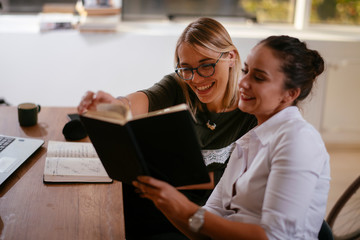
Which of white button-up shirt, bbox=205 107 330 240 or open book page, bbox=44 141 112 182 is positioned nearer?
white button-up shirt, bbox=205 107 330 240

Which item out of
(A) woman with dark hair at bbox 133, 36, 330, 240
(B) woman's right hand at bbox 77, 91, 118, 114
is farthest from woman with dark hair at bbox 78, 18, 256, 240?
(A) woman with dark hair at bbox 133, 36, 330, 240

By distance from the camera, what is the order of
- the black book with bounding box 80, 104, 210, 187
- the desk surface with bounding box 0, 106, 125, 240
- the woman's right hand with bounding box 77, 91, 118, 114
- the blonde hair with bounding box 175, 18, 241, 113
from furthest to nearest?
the blonde hair with bounding box 175, 18, 241, 113, the woman's right hand with bounding box 77, 91, 118, 114, the desk surface with bounding box 0, 106, 125, 240, the black book with bounding box 80, 104, 210, 187

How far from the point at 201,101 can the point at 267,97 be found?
0.52 m

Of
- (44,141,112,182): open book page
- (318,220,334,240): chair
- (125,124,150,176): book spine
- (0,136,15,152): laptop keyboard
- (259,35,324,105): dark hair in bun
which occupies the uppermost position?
(259,35,324,105): dark hair in bun

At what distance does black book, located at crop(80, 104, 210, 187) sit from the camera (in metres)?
0.96

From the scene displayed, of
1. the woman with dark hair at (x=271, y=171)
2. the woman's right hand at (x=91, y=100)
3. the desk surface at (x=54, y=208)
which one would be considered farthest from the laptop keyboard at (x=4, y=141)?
the woman with dark hair at (x=271, y=171)

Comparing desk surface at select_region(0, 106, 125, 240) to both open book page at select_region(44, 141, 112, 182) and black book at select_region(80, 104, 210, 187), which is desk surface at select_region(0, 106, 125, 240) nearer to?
open book page at select_region(44, 141, 112, 182)

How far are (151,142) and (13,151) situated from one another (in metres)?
0.72

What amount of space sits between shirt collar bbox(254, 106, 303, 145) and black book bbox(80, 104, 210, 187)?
193mm

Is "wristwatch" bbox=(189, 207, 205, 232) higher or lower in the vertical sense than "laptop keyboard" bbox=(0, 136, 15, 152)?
higher

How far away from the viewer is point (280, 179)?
38.3 inches

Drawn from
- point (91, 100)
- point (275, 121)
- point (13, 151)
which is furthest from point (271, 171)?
point (13, 151)

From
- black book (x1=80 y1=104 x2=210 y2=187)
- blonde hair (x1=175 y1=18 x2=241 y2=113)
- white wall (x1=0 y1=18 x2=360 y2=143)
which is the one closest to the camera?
black book (x1=80 y1=104 x2=210 y2=187)

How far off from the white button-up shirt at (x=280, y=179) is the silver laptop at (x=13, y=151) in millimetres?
661
